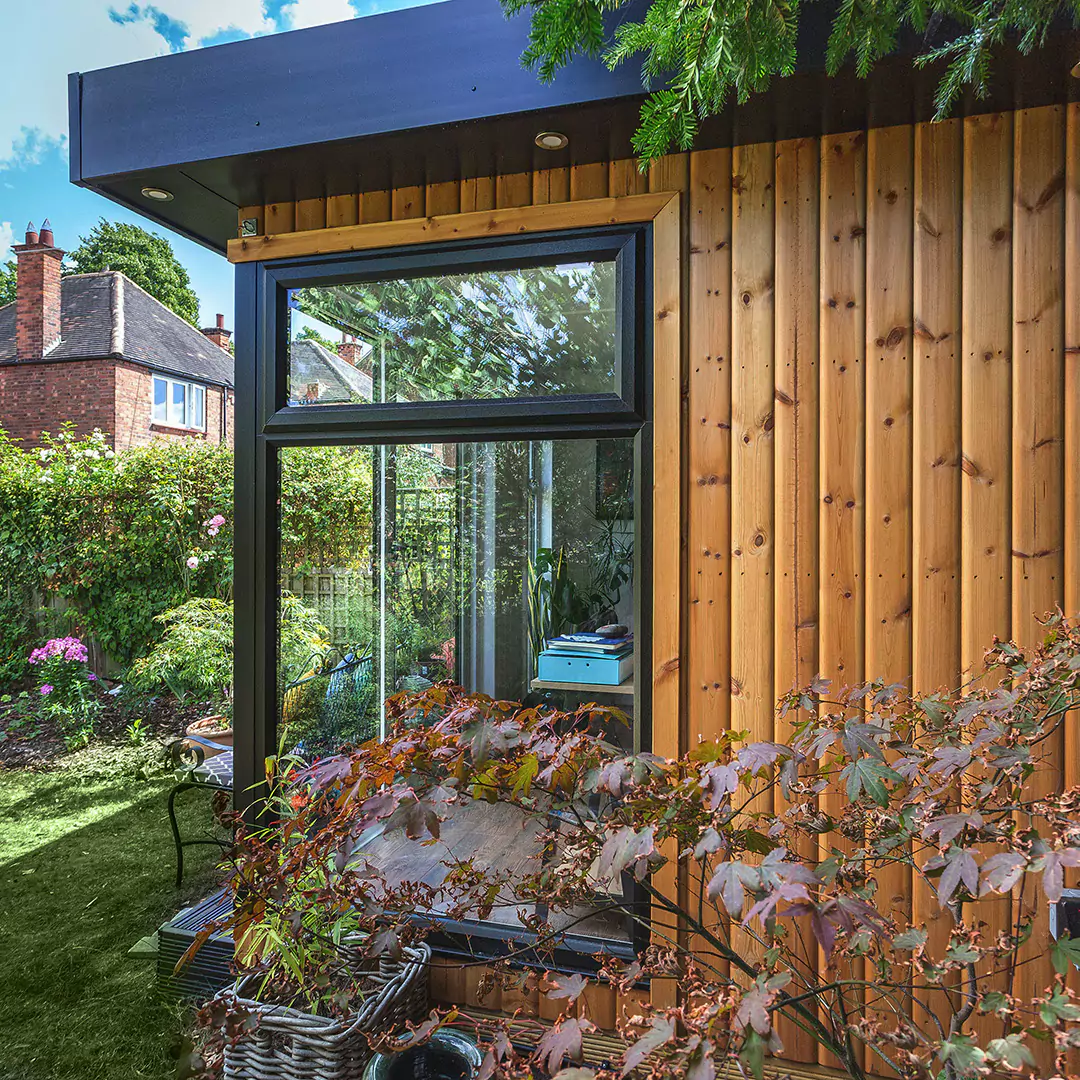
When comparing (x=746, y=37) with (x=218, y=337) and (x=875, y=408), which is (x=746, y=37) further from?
(x=218, y=337)

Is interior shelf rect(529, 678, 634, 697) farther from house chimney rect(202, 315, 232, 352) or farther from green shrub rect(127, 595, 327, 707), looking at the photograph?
house chimney rect(202, 315, 232, 352)

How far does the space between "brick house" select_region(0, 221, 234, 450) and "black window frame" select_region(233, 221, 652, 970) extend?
31.4 ft

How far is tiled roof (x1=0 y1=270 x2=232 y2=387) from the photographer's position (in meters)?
11.6

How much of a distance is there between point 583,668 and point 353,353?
4.53ft

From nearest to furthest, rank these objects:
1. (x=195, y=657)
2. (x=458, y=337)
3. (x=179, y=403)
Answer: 1. (x=458, y=337)
2. (x=195, y=657)
3. (x=179, y=403)

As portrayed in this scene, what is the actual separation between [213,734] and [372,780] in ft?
10.8

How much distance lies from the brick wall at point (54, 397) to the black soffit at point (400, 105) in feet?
33.3

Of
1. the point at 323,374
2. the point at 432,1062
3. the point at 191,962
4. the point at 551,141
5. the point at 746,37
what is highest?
the point at 551,141

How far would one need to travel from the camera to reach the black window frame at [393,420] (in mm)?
2197

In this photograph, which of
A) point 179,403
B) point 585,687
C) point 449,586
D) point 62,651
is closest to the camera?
point 585,687

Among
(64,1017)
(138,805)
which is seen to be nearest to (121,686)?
(138,805)

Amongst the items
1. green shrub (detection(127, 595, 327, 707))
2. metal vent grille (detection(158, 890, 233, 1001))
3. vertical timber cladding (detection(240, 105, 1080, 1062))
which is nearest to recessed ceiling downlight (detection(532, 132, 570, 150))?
vertical timber cladding (detection(240, 105, 1080, 1062))

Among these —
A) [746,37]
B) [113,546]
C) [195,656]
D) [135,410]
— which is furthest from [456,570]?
[135,410]

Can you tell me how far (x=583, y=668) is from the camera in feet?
9.12
